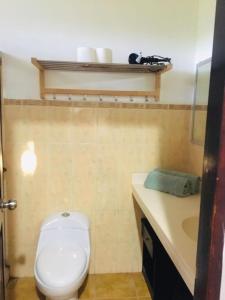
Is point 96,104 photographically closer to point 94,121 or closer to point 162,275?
point 94,121

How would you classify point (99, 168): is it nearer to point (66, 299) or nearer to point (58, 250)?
point (58, 250)

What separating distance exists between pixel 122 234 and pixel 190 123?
1.09m

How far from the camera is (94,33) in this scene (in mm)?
1951

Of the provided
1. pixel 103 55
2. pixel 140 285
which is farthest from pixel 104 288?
pixel 103 55

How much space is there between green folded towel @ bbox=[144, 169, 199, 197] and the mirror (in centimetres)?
33

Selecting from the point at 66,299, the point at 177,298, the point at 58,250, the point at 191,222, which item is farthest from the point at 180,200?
the point at 66,299

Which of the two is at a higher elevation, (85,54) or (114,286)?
(85,54)

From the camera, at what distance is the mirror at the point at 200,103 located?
190 cm

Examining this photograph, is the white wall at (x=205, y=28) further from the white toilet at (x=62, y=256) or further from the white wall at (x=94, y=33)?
the white toilet at (x=62, y=256)

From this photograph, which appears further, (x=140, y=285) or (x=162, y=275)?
(x=140, y=285)

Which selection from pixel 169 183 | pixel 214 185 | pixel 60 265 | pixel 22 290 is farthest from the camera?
pixel 22 290

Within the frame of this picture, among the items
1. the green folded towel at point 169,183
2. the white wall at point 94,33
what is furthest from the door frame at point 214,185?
the white wall at point 94,33

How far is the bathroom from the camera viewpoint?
192 cm

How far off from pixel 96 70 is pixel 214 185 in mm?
1643
